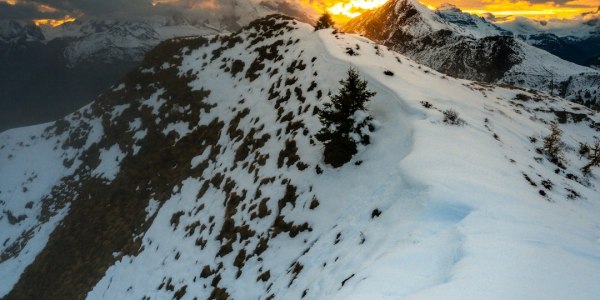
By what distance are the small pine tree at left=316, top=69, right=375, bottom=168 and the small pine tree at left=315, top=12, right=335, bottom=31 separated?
2446 cm

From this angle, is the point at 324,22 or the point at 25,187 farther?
the point at 25,187

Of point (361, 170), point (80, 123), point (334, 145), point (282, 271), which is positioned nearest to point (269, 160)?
point (334, 145)

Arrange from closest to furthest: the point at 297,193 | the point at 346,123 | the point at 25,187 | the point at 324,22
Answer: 1. the point at 346,123
2. the point at 297,193
3. the point at 324,22
4. the point at 25,187

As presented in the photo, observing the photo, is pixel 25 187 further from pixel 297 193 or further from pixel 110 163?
pixel 297 193

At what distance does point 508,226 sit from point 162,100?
4462 cm

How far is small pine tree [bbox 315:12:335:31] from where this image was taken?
40094 millimetres

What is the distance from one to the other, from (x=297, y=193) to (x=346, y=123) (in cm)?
420

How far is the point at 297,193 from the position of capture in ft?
59.0

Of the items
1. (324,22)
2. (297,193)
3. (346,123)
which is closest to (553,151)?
(346,123)

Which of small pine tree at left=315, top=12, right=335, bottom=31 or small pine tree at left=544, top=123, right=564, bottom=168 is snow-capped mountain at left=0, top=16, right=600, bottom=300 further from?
small pine tree at left=315, top=12, right=335, bottom=31

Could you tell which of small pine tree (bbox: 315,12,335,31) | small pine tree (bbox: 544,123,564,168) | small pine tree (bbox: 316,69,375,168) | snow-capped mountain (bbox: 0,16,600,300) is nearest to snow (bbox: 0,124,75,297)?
snow-capped mountain (bbox: 0,16,600,300)

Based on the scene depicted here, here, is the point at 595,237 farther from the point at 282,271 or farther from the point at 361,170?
the point at 282,271

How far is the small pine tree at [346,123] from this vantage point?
17.2 m

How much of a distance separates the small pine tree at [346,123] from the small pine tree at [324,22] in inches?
963
